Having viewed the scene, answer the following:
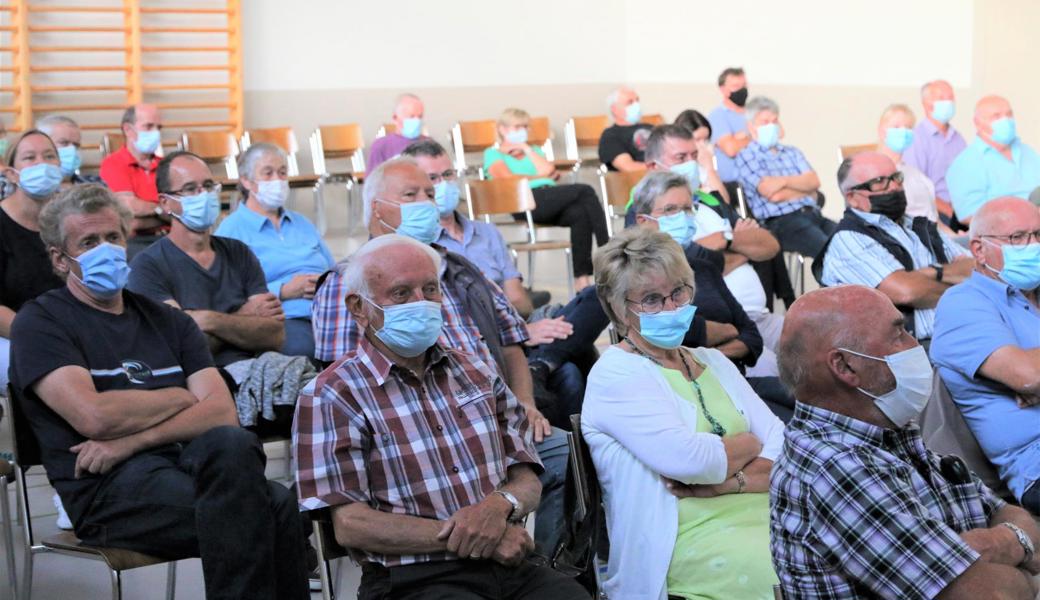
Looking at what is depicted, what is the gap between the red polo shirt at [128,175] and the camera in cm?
657

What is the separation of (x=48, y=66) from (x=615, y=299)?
651cm

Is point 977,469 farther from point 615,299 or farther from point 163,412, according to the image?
point 163,412

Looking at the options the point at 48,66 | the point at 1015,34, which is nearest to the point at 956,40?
the point at 1015,34

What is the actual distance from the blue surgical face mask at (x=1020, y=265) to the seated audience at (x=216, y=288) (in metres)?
2.09

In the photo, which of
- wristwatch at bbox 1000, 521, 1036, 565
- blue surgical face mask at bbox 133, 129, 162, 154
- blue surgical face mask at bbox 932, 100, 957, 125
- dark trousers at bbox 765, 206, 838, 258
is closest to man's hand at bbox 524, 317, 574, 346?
wristwatch at bbox 1000, 521, 1036, 565

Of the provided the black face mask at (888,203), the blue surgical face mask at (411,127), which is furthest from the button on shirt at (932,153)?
the blue surgical face mask at (411,127)

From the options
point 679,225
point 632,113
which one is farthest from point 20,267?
point 632,113

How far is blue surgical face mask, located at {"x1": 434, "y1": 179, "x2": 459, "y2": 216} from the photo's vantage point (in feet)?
15.2

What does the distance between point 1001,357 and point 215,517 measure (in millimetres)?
2077

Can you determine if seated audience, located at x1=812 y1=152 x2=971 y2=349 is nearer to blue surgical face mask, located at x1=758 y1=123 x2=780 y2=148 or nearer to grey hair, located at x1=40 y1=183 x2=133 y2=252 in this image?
grey hair, located at x1=40 y1=183 x2=133 y2=252

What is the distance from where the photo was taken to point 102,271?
297 cm

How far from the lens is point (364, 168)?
9.12 meters

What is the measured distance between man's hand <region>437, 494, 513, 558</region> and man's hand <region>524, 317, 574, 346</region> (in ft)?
4.64

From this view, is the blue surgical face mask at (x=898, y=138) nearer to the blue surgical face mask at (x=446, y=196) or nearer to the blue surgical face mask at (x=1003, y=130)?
the blue surgical face mask at (x=1003, y=130)
